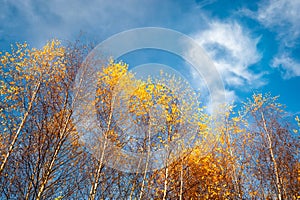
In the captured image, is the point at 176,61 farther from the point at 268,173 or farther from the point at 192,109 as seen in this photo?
the point at 268,173

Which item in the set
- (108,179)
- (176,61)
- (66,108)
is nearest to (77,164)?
(108,179)

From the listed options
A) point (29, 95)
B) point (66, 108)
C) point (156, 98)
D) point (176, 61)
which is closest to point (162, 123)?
point (156, 98)

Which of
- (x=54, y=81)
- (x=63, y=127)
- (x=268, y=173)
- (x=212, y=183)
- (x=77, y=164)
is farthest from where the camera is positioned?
(x=212, y=183)

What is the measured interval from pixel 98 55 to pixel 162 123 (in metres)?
4.04

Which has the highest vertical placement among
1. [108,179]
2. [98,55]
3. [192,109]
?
[98,55]

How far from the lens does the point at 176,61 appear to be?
12195 millimetres

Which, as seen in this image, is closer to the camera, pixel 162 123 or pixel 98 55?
pixel 98 55

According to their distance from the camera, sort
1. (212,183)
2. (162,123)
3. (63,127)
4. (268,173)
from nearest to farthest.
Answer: (63,127)
(162,123)
(268,173)
(212,183)

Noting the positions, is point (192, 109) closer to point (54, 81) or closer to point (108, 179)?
point (108, 179)

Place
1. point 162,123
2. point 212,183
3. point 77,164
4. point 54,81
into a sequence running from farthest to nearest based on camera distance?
point 212,183, point 162,123, point 77,164, point 54,81

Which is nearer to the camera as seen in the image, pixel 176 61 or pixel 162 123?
pixel 162 123

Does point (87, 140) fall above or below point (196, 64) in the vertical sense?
below

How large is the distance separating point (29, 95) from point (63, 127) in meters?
2.55

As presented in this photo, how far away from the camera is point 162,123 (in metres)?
10.9
